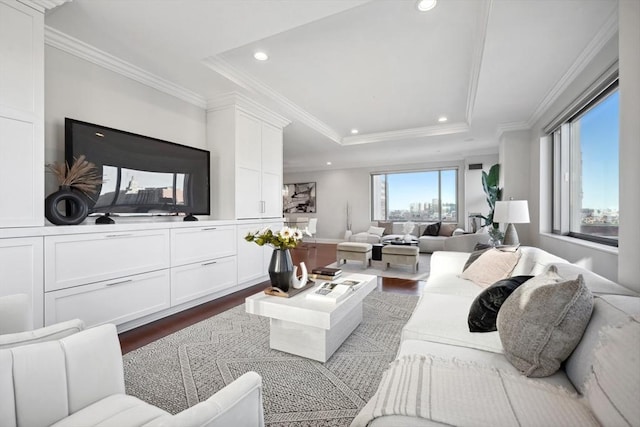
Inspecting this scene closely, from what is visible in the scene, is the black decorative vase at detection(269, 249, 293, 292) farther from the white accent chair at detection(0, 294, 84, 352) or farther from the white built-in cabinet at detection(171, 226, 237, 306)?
the white built-in cabinet at detection(171, 226, 237, 306)

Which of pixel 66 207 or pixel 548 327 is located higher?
pixel 66 207

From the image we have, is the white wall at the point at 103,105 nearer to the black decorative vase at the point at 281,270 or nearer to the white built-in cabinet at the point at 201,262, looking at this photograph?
the white built-in cabinet at the point at 201,262

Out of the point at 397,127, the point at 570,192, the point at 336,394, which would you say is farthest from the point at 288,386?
the point at 397,127

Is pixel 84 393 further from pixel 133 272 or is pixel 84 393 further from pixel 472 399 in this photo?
pixel 133 272

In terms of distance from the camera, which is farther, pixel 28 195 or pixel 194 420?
pixel 28 195

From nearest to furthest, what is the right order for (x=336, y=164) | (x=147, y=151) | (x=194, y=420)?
(x=194, y=420) < (x=147, y=151) < (x=336, y=164)

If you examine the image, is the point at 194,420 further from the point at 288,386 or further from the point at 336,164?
the point at 336,164

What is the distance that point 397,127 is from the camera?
5.65m

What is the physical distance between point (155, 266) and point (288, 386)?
1844mm

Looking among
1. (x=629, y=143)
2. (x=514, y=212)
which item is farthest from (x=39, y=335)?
(x=514, y=212)

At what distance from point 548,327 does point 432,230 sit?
676cm

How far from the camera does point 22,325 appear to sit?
54.8 inches

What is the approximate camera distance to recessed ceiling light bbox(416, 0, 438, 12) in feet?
7.15

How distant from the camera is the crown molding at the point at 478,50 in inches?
83.4
